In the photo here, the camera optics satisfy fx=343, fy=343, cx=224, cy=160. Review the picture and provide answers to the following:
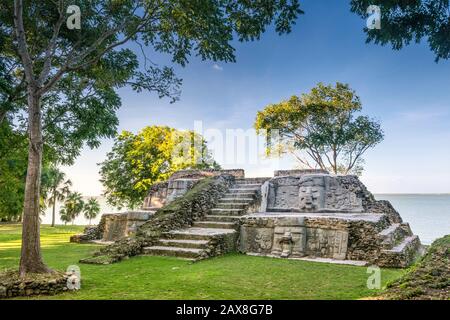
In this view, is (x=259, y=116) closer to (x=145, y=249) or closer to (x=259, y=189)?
(x=259, y=189)

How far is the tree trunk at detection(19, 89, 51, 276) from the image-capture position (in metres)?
6.22

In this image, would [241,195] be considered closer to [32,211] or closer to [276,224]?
[276,224]

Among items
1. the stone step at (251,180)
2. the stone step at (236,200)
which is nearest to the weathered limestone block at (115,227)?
the stone step at (236,200)

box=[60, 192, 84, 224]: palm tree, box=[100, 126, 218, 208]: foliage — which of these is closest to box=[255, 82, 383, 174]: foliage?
box=[100, 126, 218, 208]: foliage

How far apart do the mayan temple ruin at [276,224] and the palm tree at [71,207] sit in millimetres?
44105

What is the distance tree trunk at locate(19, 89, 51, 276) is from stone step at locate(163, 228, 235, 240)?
4.43 meters

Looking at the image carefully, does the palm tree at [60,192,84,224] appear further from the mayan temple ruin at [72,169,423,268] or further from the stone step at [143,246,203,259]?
the stone step at [143,246,203,259]

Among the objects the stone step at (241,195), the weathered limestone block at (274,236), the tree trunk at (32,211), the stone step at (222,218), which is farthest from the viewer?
the stone step at (241,195)

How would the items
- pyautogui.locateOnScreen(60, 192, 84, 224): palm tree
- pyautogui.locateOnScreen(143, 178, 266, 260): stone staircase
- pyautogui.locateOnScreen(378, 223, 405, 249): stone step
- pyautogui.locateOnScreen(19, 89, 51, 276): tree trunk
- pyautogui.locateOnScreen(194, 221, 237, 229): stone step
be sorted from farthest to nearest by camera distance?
pyautogui.locateOnScreen(60, 192, 84, 224): palm tree < pyautogui.locateOnScreen(194, 221, 237, 229): stone step < pyautogui.locateOnScreen(143, 178, 266, 260): stone staircase < pyautogui.locateOnScreen(378, 223, 405, 249): stone step < pyautogui.locateOnScreen(19, 89, 51, 276): tree trunk

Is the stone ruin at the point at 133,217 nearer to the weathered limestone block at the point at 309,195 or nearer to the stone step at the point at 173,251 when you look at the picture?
the stone step at the point at 173,251

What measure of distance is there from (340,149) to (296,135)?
3.48 meters

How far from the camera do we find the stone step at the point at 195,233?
32.7 feet

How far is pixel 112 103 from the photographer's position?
10695mm
